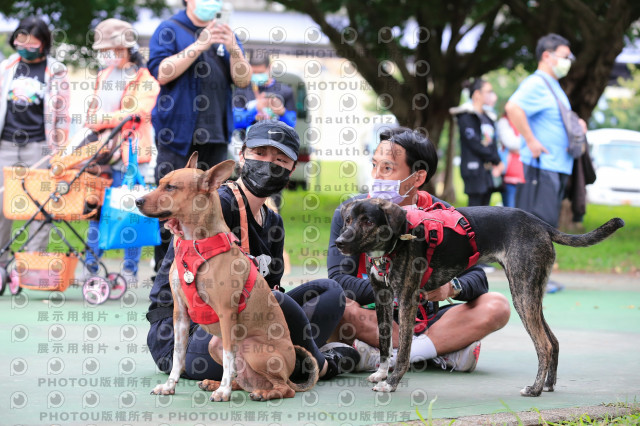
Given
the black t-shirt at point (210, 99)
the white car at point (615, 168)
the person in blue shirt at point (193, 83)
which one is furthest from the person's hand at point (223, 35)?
the white car at point (615, 168)

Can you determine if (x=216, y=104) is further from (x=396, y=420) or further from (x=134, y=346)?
(x=396, y=420)

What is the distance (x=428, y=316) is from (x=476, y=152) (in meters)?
7.31

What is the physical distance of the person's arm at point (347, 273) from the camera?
5520 millimetres

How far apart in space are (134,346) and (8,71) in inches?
166

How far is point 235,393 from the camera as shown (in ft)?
15.6

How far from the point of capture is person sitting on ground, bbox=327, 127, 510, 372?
5426 mm

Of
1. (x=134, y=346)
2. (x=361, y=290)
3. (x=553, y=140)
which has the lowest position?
(x=134, y=346)

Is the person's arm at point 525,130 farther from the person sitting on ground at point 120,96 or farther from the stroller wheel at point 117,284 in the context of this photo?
the stroller wheel at point 117,284

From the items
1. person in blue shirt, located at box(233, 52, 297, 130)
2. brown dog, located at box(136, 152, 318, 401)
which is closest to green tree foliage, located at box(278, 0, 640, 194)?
person in blue shirt, located at box(233, 52, 297, 130)

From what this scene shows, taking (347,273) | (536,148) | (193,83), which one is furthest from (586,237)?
(536,148)

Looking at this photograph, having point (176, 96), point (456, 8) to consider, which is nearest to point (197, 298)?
point (176, 96)

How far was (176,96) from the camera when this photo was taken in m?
7.61

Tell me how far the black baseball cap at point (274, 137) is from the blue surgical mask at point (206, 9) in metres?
3.09

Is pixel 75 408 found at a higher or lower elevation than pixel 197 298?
lower
